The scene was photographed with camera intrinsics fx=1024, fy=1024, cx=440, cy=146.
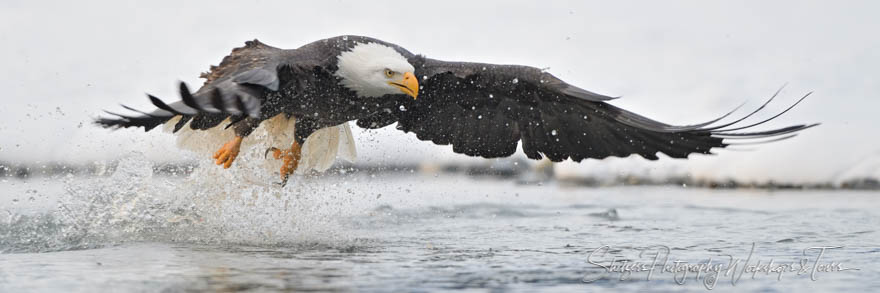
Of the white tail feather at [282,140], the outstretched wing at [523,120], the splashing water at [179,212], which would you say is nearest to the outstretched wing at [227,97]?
the splashing water at [179,212]

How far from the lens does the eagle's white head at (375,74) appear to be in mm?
6496

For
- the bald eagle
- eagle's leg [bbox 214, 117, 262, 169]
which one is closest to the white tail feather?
the bald eagle

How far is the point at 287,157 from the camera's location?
25.0 ft

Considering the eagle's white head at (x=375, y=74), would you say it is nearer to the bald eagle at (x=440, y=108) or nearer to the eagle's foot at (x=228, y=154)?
the bald eagle at (x=440, y=108)

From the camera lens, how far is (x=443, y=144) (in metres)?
7.41

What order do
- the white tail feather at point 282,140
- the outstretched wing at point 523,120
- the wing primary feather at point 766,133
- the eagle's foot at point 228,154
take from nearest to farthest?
1. the wing primary feather at point 766,133
2. the outstretched wing at point 523,120
3. the eagle's foot at point 228,154
4. the white tail feather at point 282,140

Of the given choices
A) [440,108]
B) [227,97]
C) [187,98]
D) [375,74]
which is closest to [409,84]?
[375,74]

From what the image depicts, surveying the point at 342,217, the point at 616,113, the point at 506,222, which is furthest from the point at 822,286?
the point at 342,217

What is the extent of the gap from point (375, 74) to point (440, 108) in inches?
34.1

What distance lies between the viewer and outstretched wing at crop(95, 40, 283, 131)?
5117 mm

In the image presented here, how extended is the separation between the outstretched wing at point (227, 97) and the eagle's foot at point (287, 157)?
997 mm

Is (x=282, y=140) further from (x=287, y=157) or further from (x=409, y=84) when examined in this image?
(x=409, y=84)

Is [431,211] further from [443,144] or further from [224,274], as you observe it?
[224,274]

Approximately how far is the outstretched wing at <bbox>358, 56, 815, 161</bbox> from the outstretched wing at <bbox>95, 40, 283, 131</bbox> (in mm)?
1097
